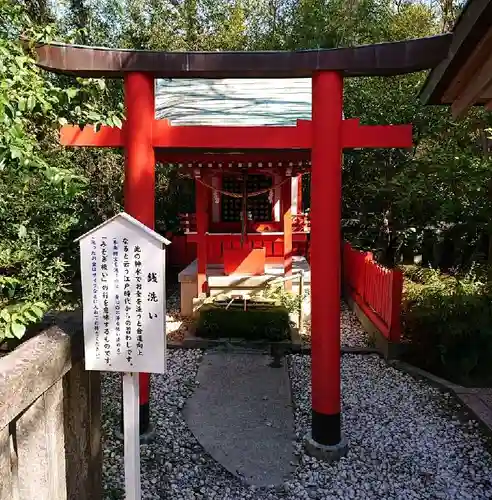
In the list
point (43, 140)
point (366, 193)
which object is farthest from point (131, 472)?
point (366, 193)

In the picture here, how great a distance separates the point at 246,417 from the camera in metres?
4.91

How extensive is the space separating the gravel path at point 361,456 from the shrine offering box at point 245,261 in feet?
10.1

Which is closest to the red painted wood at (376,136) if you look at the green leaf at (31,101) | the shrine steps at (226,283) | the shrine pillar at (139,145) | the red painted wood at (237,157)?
the shrine pillar at (139,145)

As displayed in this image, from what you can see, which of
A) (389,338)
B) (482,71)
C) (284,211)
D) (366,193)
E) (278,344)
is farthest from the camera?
(366,193)

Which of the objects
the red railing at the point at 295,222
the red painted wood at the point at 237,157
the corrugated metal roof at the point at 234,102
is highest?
the corrugated metal roof at the point at 234,102

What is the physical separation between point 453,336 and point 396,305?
2.66 ft

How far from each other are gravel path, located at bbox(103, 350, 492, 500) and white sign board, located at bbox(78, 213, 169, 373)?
1.51 meters

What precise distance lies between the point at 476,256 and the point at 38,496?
9.75 meters

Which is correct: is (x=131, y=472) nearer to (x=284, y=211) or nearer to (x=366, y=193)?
(x=284, y=211)

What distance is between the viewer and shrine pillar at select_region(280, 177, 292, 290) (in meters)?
8.61

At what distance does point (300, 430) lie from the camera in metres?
4.64

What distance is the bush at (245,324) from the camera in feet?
23.7

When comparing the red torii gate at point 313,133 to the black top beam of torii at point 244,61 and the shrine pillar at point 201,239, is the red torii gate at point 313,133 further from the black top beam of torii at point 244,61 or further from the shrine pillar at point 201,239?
the shrine pillar at point 201,239

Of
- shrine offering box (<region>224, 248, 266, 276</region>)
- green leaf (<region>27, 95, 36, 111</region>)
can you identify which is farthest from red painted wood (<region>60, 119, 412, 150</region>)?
shrine offering box (<region>224, 248, 266, 276</region>)
